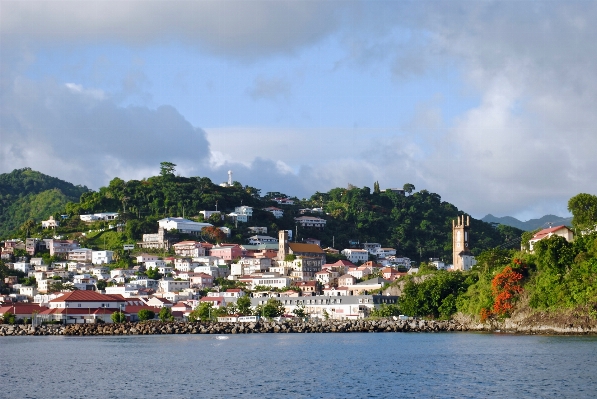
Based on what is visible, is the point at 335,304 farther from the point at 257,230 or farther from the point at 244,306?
the point at 257,230

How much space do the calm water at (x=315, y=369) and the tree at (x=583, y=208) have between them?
76.7 ft

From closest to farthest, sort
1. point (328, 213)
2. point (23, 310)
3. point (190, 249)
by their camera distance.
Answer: point (23, 310) < point (190, 249) < point (328, 213)

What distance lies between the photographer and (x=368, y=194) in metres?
169

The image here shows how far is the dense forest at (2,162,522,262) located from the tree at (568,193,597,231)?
52.8m

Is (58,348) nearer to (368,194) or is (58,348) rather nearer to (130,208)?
(130,208)

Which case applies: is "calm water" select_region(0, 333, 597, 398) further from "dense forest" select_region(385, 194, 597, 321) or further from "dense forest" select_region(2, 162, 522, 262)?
"dense forest" select_region(2, 162, 522, 262)

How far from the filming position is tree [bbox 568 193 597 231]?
81.0m

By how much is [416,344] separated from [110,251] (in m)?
77.8

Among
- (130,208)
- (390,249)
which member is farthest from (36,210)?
(390,249)

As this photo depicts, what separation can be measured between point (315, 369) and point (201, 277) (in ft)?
245

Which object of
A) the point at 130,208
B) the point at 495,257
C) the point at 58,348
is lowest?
the point at 58,348

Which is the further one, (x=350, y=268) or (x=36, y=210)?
(x=36, y=210)

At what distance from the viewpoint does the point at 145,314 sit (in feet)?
306

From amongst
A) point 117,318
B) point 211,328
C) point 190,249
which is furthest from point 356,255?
point 211,328
